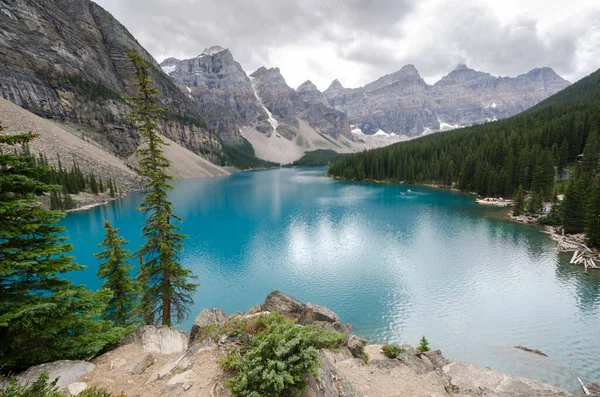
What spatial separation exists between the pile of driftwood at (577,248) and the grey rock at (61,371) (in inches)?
1776

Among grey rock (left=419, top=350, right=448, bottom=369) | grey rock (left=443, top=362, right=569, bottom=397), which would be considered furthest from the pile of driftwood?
grey rock (left=419, top=350, right=448, bottom=369)

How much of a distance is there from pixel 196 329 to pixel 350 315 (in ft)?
51.8

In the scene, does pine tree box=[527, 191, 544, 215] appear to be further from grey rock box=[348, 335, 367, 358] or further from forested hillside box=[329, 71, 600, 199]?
grey rock box=[348, 335, 367, 358]

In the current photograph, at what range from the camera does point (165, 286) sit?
1673 centimetres

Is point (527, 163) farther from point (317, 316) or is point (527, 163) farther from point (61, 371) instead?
point (61, 371)

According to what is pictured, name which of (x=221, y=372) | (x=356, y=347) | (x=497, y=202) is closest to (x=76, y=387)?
(x=221, y=372)

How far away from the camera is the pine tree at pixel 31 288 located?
7402 mm

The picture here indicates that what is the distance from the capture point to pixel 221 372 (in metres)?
7.71

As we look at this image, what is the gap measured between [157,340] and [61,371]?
349 cm

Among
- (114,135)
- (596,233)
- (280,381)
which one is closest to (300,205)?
(596,233)

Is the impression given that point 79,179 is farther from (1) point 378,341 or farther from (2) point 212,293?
(1) point 378,341

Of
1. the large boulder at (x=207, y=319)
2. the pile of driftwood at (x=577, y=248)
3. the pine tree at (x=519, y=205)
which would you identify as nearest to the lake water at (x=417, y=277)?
the pile of driftwood at (x=577, y=248)

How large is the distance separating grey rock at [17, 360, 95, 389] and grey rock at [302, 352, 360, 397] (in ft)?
22.2

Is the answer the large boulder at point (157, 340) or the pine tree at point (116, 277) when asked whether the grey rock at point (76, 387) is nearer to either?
the large boulder at point (157, 340)
